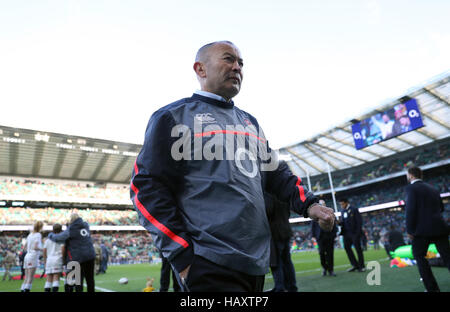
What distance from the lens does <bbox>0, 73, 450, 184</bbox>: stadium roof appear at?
26734 millimetres

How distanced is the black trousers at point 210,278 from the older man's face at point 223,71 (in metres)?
0.86

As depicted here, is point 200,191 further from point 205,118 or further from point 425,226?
point 425,226

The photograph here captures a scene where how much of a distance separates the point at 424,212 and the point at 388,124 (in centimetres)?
2468

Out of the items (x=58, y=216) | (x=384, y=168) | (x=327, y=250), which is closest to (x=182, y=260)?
(x=327, y=250)

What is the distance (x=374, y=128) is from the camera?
2700cm

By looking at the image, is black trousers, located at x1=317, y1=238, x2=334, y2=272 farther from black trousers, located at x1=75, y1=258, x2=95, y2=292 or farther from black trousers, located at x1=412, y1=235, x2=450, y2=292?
black trousers, located at x1=75, y1=258, x2=95, y2=292

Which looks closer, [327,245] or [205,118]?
[205,118]

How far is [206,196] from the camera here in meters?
1.31

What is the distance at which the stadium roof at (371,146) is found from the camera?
2453 cm

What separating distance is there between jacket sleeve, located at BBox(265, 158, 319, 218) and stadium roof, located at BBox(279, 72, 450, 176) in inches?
1014

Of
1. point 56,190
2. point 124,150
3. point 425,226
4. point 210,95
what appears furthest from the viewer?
point 56,190

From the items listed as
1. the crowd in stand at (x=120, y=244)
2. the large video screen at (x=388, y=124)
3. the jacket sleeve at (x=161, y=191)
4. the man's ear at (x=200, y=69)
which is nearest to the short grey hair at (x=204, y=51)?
the man's ear at (x=200, y=69)

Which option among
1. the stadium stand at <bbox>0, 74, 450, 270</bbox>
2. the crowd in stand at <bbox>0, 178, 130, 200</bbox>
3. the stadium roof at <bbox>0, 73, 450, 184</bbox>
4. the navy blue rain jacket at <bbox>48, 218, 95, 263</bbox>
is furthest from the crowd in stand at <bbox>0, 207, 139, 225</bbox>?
the navy blue rain jacket at <bbox>48, 218, 95, 263</bbox>
